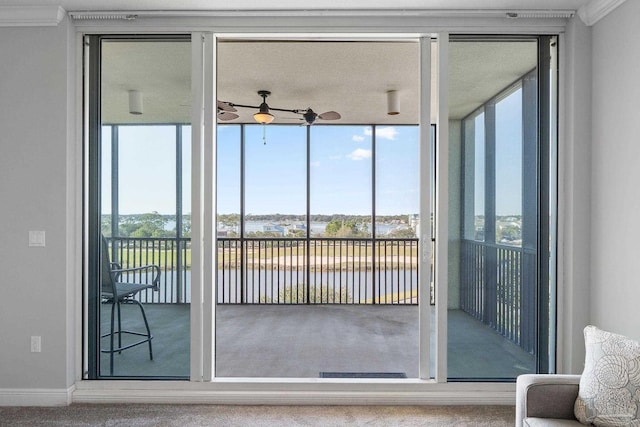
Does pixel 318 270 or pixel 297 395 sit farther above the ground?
pixel 318 270

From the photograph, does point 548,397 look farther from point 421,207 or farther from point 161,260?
point 161,260

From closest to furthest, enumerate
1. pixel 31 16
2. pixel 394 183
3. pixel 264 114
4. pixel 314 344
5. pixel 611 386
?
pixel 611 386, pixel 31 16, pixel 314 344, pixel 264 114, pixel 394 183

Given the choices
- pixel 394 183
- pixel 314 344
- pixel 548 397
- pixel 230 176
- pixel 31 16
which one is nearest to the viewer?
pixel 548 397

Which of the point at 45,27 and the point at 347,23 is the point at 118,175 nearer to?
the point at 45,27

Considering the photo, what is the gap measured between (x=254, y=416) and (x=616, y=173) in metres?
2.78

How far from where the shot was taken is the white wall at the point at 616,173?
2.47 meters

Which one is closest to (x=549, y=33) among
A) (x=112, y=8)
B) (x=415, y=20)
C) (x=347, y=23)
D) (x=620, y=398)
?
(x=415, y=20)

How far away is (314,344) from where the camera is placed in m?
4.41

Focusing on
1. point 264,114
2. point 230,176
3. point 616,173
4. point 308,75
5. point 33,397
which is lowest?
point 33,397

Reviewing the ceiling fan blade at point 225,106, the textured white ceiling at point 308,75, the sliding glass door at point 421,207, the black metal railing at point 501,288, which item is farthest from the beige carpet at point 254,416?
the ceiling fan blade at point 225,106

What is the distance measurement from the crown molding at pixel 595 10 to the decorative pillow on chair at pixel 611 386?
6.59 feet

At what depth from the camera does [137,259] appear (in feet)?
10.1

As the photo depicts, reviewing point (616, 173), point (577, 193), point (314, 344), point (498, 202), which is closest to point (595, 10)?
point (616, 173)

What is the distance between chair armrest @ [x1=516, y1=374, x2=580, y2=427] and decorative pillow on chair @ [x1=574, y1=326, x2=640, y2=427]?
4 centimetres
